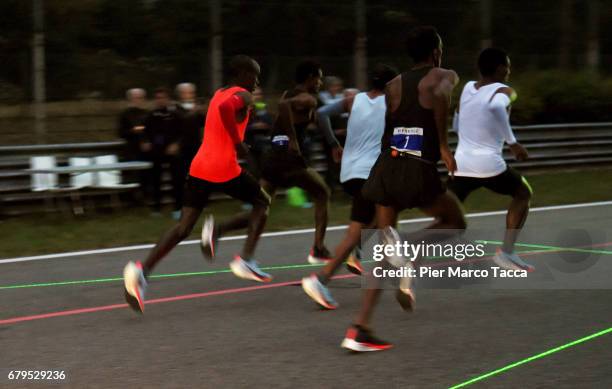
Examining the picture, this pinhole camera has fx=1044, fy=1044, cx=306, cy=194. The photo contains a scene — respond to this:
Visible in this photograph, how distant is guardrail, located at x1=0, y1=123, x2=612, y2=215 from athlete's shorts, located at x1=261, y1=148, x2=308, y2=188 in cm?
525

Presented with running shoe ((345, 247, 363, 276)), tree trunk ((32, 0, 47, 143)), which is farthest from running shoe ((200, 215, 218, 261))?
tree trunk ((32, 0, 47, 143))

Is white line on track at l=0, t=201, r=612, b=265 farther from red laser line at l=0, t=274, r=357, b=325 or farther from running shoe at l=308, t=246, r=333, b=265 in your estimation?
red laser line at l=0, t=274, r=357, b=325

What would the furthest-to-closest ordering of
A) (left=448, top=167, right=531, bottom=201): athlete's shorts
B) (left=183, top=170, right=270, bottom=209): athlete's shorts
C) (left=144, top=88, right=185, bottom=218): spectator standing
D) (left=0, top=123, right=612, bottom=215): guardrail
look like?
1. (left=0, top=123, right=612, bottom=215): guardrail
2. (left=144, top=88, right=185, bottom=218): spectator standing
3. (left=448, top=167, right=531, bottom=201): athlete's shorts
4. (left=183, top=170, right=270, bottom=209): athlete's shorts

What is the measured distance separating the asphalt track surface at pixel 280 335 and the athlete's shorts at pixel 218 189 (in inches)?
29.7

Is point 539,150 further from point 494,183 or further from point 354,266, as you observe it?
point 354,266

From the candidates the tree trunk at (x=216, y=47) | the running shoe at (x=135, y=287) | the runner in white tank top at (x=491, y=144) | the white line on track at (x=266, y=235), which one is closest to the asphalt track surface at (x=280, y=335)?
the running shoe at (x=135, y=287)

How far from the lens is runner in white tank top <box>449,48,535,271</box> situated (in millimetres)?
8492

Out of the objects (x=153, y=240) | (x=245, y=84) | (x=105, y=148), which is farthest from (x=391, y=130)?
(x=105, y=148)

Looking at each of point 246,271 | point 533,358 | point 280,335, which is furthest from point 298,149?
point 533,358

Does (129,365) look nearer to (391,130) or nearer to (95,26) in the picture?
(391,130)

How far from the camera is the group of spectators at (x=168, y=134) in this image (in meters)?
13.2

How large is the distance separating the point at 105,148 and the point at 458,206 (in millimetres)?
8553

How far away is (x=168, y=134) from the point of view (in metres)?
13.5

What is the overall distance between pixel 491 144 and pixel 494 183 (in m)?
0.32
